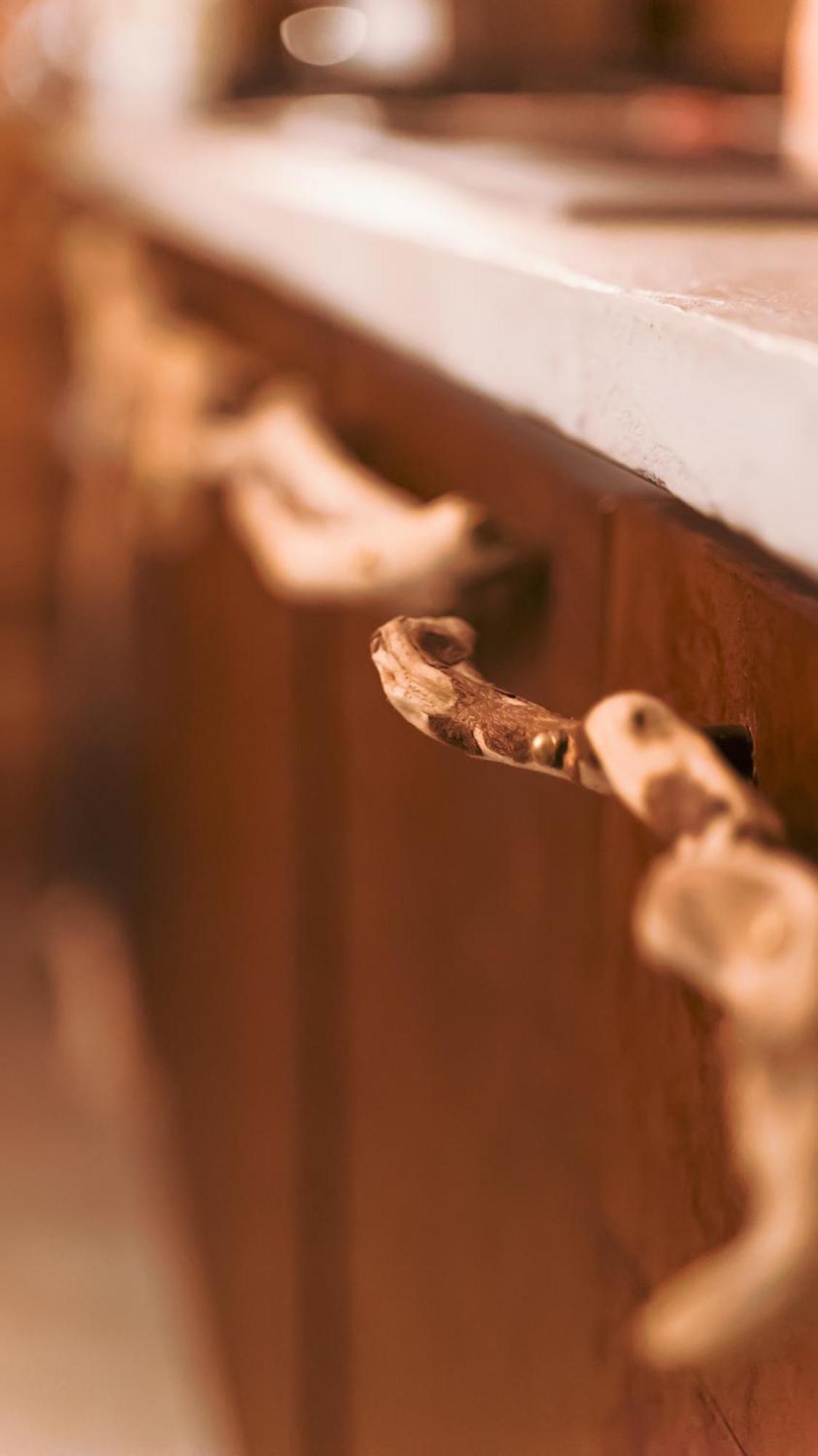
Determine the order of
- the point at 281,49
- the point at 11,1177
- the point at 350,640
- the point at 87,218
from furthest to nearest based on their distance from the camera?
the point at 11,1177 → the point at 87,218 → the point at 281,49 → the point at 350,640

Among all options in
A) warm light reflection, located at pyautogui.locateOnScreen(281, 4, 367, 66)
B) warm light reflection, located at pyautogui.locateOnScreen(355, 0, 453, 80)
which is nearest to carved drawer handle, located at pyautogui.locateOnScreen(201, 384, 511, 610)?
warm light reflection, located at pyautogui.locateOnScreen(355, 0, 453, 80)

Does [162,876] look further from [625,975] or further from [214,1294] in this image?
[625,975]

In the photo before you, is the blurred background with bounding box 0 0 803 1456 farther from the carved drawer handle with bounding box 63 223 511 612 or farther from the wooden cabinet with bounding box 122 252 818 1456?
the wooden cabinet with bounding box 122 252 818 1456


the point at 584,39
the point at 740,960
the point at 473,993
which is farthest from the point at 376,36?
the point at 740,960

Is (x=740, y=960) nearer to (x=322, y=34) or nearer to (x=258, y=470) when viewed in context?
(x=258, y=470)

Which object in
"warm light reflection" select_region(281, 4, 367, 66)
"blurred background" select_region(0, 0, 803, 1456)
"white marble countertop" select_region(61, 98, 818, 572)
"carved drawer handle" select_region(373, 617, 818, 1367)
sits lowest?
"blurred background" select_region(0, 0, 803, 1456)

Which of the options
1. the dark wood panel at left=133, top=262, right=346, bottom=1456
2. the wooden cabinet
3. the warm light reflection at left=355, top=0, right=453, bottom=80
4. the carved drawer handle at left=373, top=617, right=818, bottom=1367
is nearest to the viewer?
the carved drawer handle at left=373, top=617, right=818, bottom=1367

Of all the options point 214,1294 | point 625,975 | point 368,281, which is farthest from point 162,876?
point 625,975
